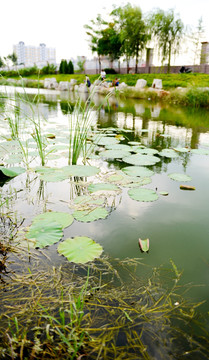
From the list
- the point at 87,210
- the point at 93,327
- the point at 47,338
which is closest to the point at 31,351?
the point at 47,338

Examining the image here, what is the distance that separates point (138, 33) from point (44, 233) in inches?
754

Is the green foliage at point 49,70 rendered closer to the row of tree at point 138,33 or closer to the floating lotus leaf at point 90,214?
the row of tree at point 138,33

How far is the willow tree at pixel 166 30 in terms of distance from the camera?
1473cm

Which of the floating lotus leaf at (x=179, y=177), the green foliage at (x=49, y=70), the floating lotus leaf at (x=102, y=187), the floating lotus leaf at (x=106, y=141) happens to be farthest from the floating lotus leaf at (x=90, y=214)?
the green foliage at (x=49, y=70)

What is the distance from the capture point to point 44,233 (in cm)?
115

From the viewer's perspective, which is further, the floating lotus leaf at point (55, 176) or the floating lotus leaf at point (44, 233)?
the floating lotus leaf at point (55, 176)

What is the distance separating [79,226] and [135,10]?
2123cm

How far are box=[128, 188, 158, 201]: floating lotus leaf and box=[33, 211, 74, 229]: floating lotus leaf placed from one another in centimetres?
48

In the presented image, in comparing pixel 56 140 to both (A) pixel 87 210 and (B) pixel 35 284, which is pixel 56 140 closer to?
(A) pixel 87 210

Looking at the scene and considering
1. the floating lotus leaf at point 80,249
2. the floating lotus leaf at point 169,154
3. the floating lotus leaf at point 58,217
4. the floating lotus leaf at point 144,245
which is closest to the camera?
the floating lotus leaf at point 80,249

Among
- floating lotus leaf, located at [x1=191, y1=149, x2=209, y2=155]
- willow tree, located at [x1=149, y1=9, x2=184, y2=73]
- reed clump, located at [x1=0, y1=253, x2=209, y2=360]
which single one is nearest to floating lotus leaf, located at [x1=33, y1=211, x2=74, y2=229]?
reed clump, located at [x1=0, y1=253, x2=209, y2=360]

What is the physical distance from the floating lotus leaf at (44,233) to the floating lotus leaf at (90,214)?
6.0 inches

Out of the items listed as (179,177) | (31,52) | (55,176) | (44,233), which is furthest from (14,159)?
(31,52)

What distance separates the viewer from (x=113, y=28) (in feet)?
73.3
